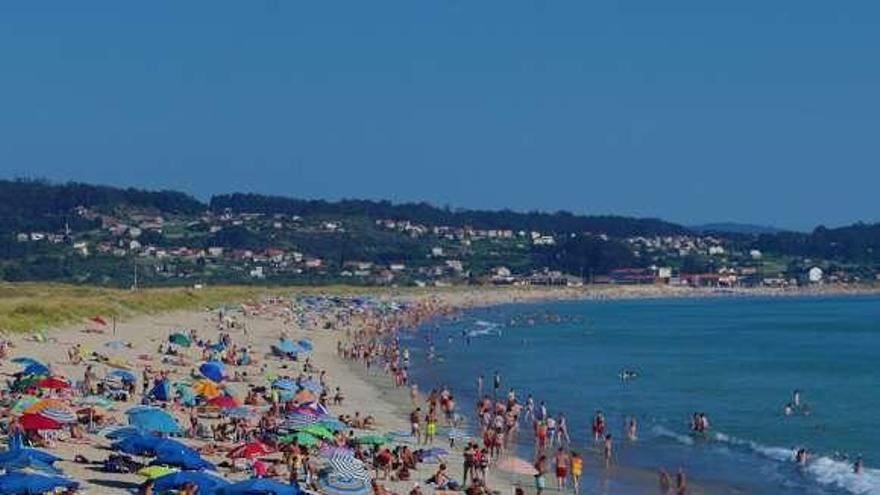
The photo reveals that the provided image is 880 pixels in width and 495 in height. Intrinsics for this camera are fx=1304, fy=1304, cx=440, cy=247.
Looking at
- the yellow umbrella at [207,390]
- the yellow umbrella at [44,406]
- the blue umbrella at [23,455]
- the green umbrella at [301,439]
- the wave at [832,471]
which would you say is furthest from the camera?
the yellow umbrella at [207,390]

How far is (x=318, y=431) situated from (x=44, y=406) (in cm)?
503

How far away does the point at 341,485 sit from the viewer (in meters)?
20.5

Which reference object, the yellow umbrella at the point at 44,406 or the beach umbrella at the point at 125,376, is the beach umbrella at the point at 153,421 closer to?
the yellow umbrella at the point at 44,406

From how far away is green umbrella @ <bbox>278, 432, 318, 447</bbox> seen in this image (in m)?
23.9

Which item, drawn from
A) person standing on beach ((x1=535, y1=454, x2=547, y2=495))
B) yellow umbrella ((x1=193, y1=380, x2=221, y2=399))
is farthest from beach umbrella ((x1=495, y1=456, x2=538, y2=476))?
yellow umbrella ((x1=193, y1=380, x2=221, y2=399))

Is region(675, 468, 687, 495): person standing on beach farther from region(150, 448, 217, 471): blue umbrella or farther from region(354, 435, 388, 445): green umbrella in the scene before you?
region(150, 448, 217, 471): blue umbrella

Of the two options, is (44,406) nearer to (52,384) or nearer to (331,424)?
(52,384)

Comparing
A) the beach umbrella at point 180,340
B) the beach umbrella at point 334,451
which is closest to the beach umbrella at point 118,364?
the beach umbrella at point 180,340

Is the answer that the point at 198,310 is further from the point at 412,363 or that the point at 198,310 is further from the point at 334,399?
the point at 334,399

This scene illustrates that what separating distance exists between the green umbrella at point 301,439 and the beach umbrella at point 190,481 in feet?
16.7

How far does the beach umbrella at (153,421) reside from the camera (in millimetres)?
23078

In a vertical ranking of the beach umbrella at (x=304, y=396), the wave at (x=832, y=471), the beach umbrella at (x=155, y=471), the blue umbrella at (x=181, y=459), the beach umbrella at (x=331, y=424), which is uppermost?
the blue umbrella at (x=181, y=459)

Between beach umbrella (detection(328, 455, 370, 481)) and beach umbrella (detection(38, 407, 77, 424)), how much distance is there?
17.3ft

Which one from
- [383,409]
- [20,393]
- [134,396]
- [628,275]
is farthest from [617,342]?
[628,275]
